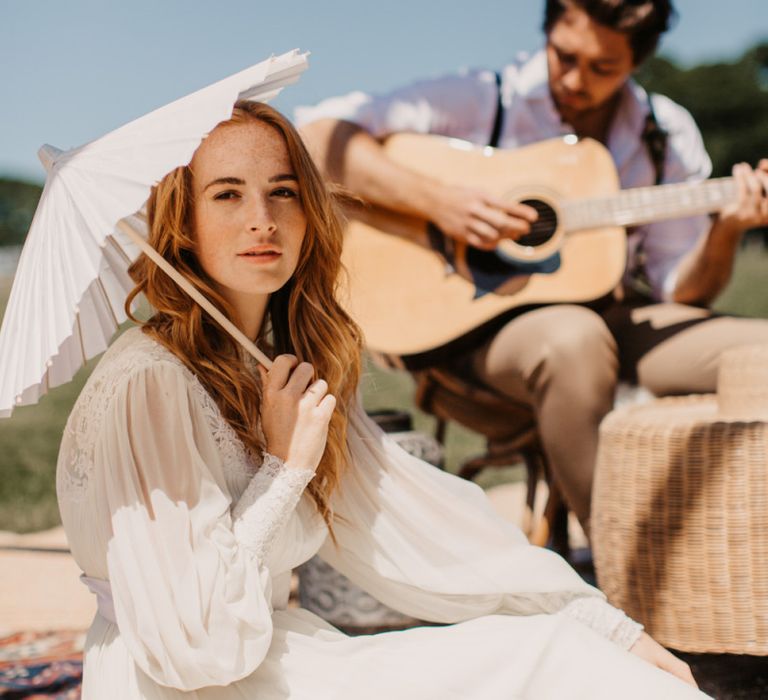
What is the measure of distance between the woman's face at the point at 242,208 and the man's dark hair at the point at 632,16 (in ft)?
6.51

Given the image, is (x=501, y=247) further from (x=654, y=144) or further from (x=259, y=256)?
(x=259, y=256)

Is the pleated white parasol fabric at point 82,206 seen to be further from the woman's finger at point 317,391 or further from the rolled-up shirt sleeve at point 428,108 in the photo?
the rolled-up shirt sleeve at point 428,108

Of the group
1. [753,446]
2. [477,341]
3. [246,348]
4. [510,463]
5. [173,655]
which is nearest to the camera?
[173,655]

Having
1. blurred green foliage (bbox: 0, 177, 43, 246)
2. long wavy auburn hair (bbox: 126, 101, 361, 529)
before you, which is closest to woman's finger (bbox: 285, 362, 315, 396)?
long wavy auburn hair (bbox: 126, 101, 361, 529)

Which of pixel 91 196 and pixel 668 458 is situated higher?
pixel 91 196

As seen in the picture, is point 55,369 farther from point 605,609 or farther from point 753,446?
point 753,446

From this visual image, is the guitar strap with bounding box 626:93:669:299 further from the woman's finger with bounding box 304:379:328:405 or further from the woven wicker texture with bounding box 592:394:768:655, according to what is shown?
the woman's finger with bounding box 304:379:328:405

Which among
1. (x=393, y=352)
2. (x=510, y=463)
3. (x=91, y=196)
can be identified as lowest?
(x=510, y=463)

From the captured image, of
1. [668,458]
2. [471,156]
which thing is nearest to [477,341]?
[471,156]

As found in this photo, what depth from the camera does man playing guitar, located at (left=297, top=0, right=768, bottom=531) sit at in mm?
3062

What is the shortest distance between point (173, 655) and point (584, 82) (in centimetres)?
270

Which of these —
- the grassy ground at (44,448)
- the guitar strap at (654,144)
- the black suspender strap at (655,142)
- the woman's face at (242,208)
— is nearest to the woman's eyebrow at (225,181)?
the woman's face at (242,208)

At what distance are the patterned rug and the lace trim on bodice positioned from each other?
1.25m

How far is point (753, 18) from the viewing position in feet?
153
